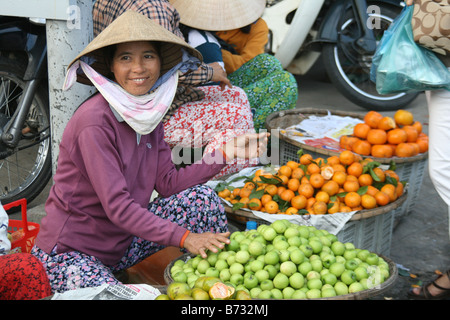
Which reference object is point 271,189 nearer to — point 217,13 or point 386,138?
point 386,138

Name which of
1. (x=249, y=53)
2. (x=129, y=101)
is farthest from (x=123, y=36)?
(x=249, y=53)

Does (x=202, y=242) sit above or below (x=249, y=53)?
below

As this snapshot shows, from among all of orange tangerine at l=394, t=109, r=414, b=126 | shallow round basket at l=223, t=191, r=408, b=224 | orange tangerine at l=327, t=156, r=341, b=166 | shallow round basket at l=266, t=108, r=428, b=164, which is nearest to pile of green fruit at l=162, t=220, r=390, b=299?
shallow round basket at l=223, t=191, r=408, b=224

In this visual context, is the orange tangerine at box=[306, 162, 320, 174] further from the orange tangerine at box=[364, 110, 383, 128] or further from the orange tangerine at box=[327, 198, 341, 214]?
the orange tangerine at box=[364, 110, 383, 128]

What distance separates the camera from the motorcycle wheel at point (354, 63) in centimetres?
540

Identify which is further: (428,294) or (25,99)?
(25,99)

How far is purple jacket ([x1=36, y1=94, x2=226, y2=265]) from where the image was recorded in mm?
2025

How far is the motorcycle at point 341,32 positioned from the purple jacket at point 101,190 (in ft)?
10.8

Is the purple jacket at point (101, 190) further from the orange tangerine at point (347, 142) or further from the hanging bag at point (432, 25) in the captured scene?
the orange tangerine at point (347, 142)

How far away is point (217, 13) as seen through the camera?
3684mm

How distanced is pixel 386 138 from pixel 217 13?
1394 millimetres

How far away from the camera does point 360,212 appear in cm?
275

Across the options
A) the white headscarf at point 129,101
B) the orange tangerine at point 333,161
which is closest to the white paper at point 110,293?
the white headscarf at point 129,101

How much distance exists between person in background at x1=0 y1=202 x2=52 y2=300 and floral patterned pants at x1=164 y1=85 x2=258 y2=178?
1.44m
